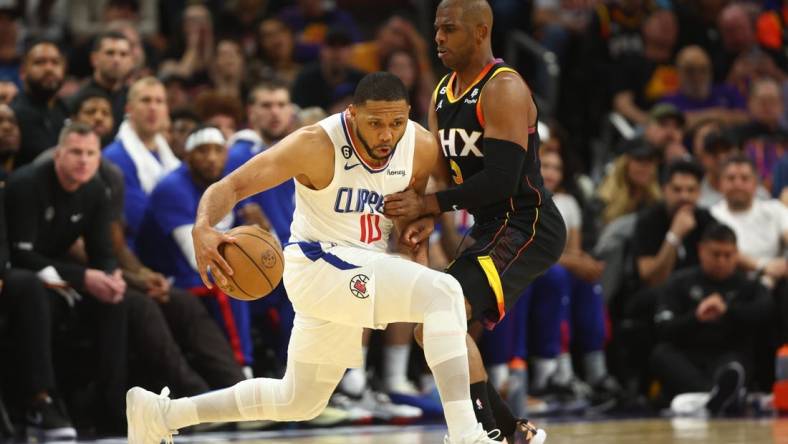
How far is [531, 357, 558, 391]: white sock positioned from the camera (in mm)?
10594

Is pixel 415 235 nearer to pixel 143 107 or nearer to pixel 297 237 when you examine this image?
pixel 297 237

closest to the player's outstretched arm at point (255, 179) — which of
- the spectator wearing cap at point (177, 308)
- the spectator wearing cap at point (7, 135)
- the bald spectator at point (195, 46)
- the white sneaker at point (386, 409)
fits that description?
the spectator wearing cap at point (177, 308)

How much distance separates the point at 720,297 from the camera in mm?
10469

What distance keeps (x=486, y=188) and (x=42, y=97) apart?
15.4 ft

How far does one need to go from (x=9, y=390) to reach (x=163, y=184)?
1729 millimetres

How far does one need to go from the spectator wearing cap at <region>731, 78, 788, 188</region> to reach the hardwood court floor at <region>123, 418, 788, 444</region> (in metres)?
4.11

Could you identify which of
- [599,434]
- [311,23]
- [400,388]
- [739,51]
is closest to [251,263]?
[599,434]

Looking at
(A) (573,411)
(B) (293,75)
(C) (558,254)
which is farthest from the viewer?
(B) (293,75)

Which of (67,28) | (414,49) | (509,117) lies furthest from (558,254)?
(67,28)

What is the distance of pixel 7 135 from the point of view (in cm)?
895

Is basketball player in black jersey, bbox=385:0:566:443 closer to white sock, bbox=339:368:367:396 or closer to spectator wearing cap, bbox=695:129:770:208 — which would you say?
white sock, bbox=339:368:367:396

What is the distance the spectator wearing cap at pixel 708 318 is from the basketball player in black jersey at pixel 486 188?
13.7 ft

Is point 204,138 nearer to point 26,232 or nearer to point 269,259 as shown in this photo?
point 26,232

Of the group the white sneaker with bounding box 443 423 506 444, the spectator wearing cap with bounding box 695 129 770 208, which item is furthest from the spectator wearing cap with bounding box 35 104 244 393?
the spectator wearing cap with bounding box 695 129 770 208
